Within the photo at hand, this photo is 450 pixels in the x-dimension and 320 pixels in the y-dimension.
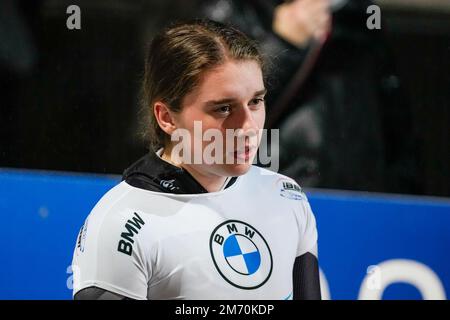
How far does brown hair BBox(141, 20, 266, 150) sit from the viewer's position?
4.86 feet

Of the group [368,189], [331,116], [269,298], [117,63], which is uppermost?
[117,63]

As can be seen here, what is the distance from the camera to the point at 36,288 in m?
1.77

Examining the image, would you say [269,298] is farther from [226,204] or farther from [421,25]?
[421,25]

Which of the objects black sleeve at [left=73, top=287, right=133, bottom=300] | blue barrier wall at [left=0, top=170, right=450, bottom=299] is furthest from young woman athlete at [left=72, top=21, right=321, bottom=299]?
blue barrier wall at [left=0, top=170, right=450, bottom=299]

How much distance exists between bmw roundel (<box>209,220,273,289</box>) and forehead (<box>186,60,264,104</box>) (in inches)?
9.8

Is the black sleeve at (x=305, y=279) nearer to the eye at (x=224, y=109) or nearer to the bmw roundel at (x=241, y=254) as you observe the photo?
the bmw roundel at (x=241, y=254)

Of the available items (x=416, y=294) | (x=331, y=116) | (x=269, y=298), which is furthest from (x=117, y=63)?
(x=416, y=294)

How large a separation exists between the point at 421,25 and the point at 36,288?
44.7 inches

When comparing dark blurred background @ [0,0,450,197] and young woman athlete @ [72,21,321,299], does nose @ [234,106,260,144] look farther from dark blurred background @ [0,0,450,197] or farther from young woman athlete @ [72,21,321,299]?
dark blurred background @ [0,0,450,197]

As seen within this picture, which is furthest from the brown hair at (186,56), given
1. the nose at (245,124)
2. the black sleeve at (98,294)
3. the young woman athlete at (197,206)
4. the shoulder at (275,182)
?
the black sleeve at (98,294)

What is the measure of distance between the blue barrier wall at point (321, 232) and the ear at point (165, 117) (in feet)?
0.81

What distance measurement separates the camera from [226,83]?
1491mm

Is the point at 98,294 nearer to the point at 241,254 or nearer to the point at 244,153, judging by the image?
the point at 241,254
